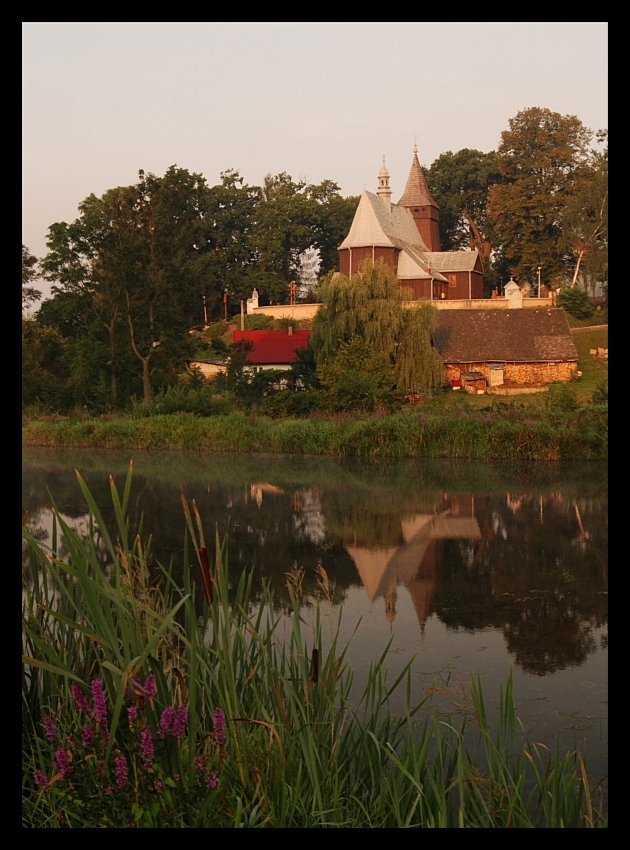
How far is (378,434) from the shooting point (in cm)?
2259

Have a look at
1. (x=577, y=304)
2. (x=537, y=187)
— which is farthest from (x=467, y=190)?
(x=577, y=304)

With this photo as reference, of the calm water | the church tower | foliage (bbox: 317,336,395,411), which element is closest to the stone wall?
foliage (bbox: 317,336,395,411)

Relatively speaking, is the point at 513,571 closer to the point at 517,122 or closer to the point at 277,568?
the point at 277,568

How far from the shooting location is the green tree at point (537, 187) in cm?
5694

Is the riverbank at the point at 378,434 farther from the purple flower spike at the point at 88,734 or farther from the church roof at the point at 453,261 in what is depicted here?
the church roof at the point at 453,261

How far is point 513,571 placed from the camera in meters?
10.6

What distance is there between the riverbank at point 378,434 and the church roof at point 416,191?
37.6m

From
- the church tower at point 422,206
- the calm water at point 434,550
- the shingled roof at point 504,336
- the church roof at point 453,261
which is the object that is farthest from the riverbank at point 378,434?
the church tower at point 422,206

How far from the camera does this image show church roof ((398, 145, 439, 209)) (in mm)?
62406

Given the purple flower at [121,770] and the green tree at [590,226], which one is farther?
the green tree at [590,226]

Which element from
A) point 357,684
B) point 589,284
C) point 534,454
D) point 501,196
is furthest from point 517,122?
point 357,684

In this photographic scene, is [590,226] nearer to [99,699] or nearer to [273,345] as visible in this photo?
[273,345]
